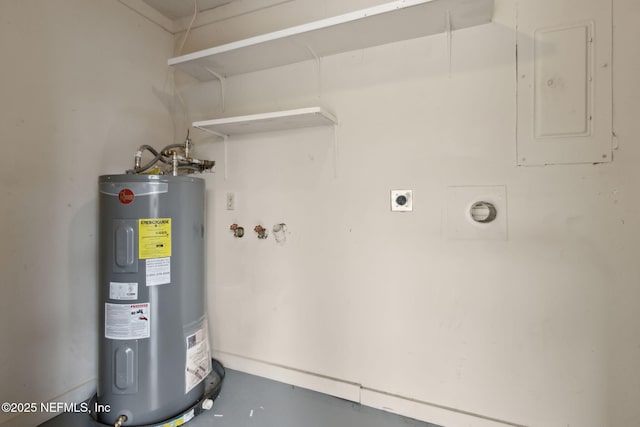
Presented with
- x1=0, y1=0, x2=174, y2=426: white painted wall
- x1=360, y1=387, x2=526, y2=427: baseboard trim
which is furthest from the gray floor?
x1=0, y1=0, x2=174, y2=426: white painted wall

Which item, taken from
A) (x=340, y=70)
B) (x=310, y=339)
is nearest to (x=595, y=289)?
(x=310, y=339)

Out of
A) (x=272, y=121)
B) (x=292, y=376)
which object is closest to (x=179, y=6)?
(x=272, y=121)

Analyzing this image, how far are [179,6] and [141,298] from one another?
6.00ft

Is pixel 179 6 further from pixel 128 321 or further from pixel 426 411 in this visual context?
pixel 426 411

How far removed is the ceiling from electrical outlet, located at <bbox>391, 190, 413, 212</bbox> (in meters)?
1.61

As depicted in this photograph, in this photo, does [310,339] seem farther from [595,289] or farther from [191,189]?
[595,289]

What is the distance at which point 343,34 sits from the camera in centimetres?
139

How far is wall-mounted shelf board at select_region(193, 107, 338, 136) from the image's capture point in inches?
56.6

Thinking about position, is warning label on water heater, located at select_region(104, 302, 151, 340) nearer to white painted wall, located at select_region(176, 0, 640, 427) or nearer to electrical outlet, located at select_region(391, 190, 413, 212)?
white painted wall, located at select_region(176, 0, 640, 427)

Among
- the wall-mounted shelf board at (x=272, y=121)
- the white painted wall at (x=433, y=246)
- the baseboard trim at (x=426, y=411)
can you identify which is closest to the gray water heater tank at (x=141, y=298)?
the wall-mounted shelf board at (x=272, y=121)

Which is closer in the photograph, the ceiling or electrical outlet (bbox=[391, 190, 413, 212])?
electrical outlet (bbox=[391, 190, 413, 212])

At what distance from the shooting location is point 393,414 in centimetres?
149

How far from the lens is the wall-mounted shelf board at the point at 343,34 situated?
1.21 meters

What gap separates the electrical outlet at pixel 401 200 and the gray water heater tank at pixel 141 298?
40.8 inches
